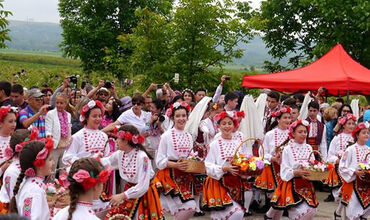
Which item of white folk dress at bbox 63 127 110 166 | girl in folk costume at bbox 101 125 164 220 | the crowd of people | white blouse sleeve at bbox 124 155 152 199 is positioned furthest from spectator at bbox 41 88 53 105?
white blouse sleeve at bbox 124 155 152 199

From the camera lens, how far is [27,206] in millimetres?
4805

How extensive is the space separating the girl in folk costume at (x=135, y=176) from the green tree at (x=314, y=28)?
16.0 m

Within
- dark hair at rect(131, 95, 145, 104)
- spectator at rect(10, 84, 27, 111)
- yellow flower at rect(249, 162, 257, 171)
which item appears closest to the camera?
yellow flower at rect(249, 162, 257, 171)

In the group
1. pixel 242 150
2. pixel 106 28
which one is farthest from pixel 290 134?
pixel 106 28

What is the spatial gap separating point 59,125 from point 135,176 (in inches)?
116

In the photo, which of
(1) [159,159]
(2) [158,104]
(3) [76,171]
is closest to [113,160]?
(1) [159,159]

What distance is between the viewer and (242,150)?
800 centimetres

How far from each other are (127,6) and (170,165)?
91.8ft

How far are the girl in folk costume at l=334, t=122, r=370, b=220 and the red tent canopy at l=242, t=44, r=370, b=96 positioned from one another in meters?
4.82

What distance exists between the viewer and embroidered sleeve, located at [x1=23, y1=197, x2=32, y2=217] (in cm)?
475

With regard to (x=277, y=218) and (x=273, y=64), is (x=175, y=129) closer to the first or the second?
(x=277, y=218)

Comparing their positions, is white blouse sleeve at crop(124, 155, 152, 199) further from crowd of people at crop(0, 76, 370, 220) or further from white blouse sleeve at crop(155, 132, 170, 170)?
white blouse sleeve at crop(155, 132, 170, 170)

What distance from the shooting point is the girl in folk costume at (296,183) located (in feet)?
25.4

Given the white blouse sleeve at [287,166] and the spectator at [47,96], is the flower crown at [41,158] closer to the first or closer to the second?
the white blouse sleeve at [287,166]
